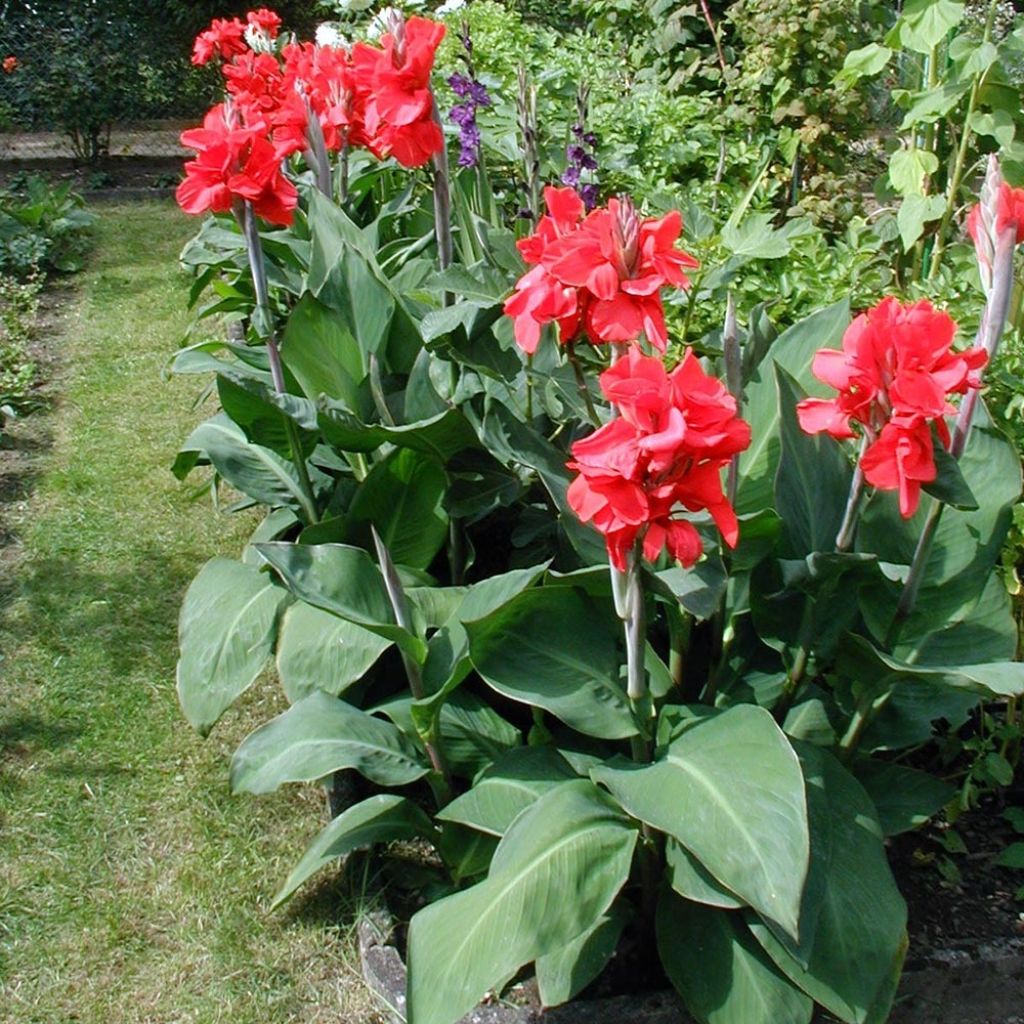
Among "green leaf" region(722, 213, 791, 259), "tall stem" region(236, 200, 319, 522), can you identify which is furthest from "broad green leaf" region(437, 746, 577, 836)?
"green leaf" region(722, 213, 791, 259)

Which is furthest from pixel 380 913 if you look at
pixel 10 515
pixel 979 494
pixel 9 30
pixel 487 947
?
pixel 9 30

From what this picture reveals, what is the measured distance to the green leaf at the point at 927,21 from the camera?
154 inches

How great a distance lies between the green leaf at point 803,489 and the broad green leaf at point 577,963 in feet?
2.37

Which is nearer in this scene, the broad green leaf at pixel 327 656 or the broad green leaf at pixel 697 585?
the broad green leaf at pixel 697 585

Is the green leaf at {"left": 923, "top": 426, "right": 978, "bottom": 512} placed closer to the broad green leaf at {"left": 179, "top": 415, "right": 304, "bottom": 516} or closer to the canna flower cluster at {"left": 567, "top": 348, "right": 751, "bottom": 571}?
the canna flower cluster at {"left": 567, "top": 348, "right": 751, "bottom": 571}

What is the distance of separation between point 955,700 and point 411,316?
153 cm

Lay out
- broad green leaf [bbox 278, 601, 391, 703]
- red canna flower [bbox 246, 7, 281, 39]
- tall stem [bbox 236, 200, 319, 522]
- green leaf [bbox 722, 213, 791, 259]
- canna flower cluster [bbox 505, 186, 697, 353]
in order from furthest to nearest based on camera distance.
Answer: red canna flower [bbox 246, 7, 281, 39]
green leaf [bbox 722, 213, 791, 259]
tall stem [bbox 236, 200, 319, 522]
broad green leaf [bbox 278, 601, 391, 703]
canna flower cluster [bbox 505, 186, 697, 353]

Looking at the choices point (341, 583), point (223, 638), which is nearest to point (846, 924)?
point (341, 583)

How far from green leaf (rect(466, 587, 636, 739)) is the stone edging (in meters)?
0.50

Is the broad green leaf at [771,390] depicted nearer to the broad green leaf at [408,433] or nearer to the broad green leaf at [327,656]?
the broad green leaf at [408,433]

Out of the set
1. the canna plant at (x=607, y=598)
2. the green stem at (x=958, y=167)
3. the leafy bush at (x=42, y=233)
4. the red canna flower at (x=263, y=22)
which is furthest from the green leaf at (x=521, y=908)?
the leafy bush at (x=42, y=233)

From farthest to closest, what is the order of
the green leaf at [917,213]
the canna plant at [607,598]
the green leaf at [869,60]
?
the green leaf at [869,60] → the green leaf at [917,213] → the canna plant at [607,598]

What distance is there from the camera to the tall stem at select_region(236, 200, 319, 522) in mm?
2664

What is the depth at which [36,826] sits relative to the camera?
272 centimetres
